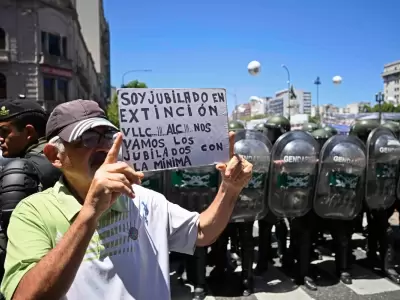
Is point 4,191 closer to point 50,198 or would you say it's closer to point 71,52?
point 50,198

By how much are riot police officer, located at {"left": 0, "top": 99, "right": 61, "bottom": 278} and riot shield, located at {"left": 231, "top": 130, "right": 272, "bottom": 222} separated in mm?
2270

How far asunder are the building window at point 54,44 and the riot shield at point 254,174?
27789mm

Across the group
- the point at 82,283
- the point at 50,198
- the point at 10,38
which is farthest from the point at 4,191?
the point at 10,38

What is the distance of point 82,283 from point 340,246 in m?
3.91

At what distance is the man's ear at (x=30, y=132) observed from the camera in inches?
90.6

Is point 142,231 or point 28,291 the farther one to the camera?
point 142,231

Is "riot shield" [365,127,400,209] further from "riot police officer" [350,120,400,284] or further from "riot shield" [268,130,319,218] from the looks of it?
"riot shield" [268,130,319,218]

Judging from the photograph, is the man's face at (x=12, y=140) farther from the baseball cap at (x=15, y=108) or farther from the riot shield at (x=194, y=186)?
the riot shield at (x=194, y=186)

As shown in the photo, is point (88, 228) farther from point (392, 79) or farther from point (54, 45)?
point (392, 79)

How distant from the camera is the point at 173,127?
1.80m

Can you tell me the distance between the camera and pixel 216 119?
189 cm

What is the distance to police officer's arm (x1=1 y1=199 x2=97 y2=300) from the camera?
3.71 ft

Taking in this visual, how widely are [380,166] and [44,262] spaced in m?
4.19

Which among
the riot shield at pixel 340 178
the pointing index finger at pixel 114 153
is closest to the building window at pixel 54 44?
the riot shield at pixel 340 178
